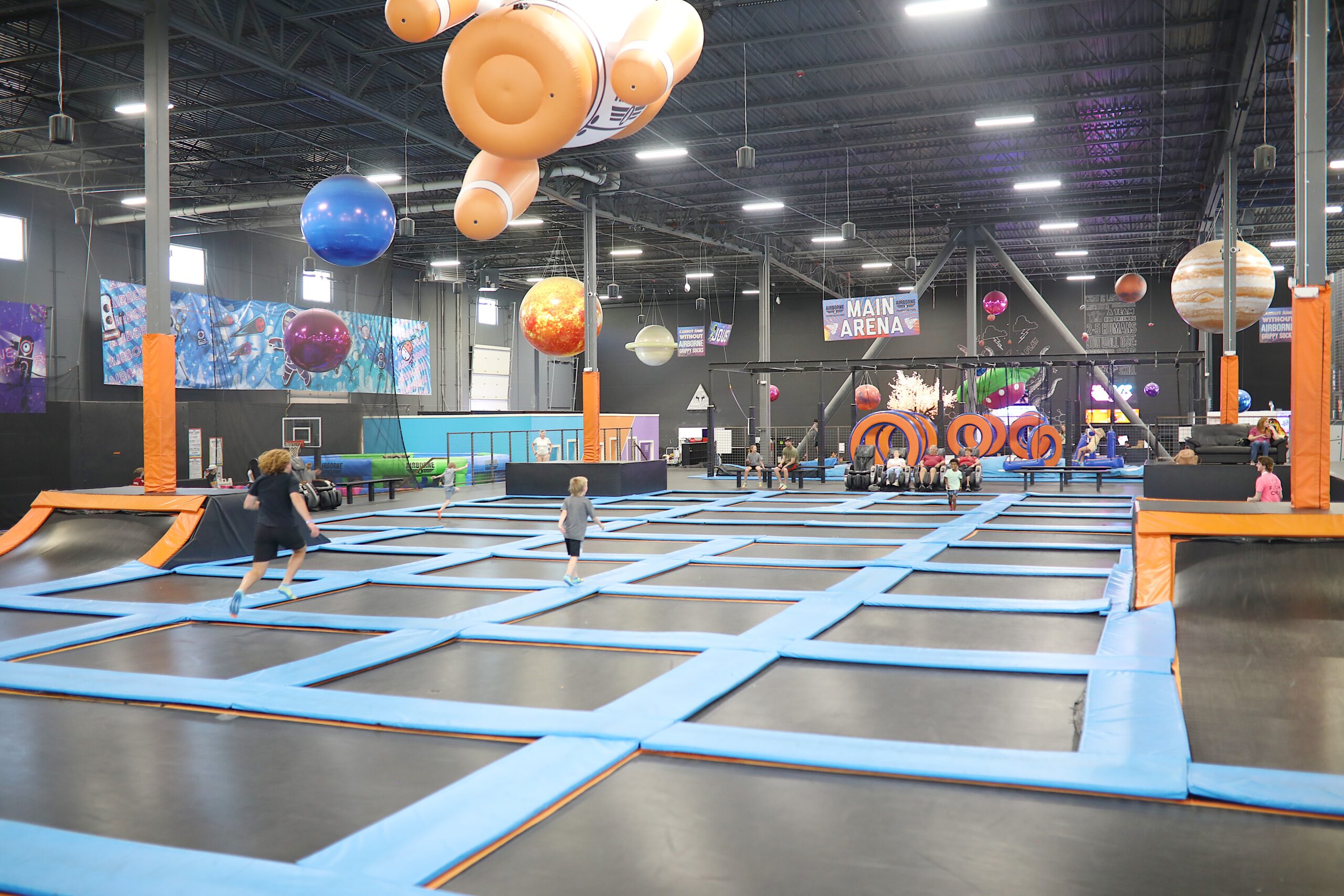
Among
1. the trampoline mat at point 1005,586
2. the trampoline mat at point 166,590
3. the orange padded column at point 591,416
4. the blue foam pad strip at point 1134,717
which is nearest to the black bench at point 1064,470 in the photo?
the orange padded column at point 591,416

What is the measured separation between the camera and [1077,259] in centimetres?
2842

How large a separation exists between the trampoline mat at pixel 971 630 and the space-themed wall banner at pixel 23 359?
13527 mm

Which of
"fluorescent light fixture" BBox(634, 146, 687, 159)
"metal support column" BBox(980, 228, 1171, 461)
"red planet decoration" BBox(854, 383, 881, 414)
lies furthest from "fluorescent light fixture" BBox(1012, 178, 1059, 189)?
"fluorescent light fixture" BBox(634, 146, 687, 159)

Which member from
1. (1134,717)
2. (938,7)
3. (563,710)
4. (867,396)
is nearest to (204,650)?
(563,710)

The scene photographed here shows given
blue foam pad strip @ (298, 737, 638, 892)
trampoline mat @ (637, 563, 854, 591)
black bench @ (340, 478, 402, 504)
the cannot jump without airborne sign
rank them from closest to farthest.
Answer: blue foam pad strip @ (298, 737, 638, 892), trampoline mat @ (637, 563, 854, 591), black bench @ (340, 478, 402, 504), the cannot jump without airborne sign

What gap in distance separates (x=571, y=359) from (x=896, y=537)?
25.2m

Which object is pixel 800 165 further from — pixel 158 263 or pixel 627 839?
pixel 627 839

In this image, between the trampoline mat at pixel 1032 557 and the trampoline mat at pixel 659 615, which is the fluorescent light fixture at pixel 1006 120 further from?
the trampoline mat at pixel 659 615

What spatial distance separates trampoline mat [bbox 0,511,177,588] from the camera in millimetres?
9227

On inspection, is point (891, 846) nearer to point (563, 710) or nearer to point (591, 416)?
point (563, 710)

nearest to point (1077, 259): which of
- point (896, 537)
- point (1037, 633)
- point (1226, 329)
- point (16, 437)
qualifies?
point (1226, 329)

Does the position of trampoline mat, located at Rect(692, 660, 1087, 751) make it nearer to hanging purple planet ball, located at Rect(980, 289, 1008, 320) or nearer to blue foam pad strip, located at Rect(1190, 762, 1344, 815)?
blue foam pad strip, located at Rect(1190, 762, 1344, 815)

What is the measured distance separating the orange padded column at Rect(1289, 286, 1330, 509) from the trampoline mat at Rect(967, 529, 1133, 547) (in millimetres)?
3366

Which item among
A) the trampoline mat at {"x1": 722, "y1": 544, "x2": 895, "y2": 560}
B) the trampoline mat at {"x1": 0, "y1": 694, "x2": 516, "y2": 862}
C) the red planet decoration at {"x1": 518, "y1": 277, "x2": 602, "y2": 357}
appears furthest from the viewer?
the red planet decoration at {"x1": 518, "y1": 277, "x2": 602, "y2": 357}
